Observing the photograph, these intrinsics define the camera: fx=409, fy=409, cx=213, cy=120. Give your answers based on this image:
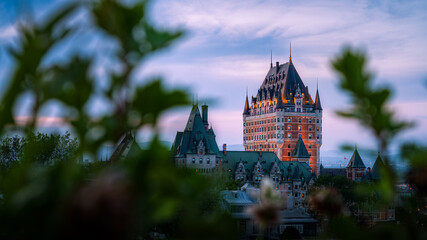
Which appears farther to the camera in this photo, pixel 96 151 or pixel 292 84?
pixel 292 84

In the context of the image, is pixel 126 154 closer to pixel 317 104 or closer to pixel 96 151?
pixel 96 151

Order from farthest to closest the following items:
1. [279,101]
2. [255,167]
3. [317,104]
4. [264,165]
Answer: [317,104]
[279,101]
[264,165]
[255,167]

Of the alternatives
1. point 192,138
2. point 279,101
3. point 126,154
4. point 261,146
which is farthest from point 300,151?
point 126,154

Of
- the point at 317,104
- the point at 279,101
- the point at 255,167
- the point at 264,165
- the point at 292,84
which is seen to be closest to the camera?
the point at 255,167

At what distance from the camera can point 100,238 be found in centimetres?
143

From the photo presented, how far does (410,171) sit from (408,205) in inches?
8.8

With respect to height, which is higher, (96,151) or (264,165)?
(264,165)

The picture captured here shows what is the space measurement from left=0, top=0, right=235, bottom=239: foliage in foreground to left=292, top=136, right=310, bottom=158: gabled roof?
293 feet

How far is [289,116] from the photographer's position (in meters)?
97.6

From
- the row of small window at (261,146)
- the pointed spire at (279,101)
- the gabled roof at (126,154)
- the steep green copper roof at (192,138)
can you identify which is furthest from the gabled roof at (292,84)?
the gabled roof at (126,154)

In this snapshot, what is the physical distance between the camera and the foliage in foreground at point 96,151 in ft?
4.76

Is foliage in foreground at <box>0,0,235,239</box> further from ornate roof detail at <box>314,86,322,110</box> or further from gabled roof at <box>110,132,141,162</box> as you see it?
ornate roof detail at <box>314,86,322,110</box>

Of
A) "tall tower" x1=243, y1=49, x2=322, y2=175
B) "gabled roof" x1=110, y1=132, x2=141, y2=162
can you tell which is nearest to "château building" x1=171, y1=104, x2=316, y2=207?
"tall tower" x1=243, y1=49, x2=322, y2=175

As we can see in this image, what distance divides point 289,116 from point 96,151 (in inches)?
3843
